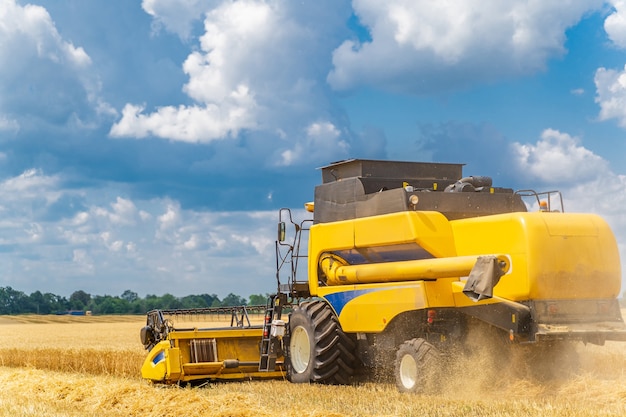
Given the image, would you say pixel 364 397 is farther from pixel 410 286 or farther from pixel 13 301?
pixel 13 301

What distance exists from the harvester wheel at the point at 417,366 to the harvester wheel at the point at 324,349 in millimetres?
1818

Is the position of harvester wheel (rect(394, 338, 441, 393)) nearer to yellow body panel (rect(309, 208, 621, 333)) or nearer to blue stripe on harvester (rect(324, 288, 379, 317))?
yellow body panel (rect(309, 208, 621, 333))

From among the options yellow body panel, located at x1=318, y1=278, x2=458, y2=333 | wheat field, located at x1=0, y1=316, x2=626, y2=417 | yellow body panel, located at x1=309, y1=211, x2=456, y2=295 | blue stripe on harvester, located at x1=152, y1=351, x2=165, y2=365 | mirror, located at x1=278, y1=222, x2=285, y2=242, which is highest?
mirror, located at x1=278, y1=222, x2=285, y2=242

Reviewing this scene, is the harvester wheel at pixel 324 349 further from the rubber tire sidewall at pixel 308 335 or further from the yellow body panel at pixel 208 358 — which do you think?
the yellow body panel at pixel 208 358

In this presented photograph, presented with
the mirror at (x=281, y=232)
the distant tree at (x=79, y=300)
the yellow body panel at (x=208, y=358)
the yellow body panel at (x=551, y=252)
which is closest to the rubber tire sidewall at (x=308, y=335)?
the yellow body panel at (x=208, y=358)

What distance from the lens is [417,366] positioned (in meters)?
10.9

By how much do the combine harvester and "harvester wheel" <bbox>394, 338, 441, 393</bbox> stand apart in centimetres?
2

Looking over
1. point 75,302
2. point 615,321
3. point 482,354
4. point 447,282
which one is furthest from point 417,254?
point 75,302

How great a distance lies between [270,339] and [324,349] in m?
1.43

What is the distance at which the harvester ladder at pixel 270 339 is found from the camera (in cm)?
1409

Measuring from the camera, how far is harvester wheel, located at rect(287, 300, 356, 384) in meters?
13.1

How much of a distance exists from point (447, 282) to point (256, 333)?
4.36 m

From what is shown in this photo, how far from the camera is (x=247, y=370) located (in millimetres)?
14047

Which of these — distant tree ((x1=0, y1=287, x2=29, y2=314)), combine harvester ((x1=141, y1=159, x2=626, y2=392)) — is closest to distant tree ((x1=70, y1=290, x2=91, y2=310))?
distant tree ((x1=0, y1=287, x2=29, y2=314))
